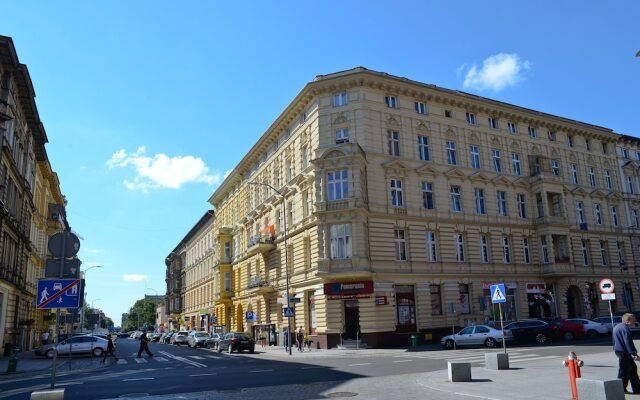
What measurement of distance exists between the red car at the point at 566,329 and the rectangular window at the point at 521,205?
11363 millimetres

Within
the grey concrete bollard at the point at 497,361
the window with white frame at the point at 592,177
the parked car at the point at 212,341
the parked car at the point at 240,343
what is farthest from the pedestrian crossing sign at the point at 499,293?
the window with white frame at the point at 592,177

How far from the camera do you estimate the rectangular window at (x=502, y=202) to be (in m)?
41.0

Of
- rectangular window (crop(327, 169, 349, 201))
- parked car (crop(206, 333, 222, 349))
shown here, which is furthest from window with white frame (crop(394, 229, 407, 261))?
parked car (crop(206, 333, 222, 349))

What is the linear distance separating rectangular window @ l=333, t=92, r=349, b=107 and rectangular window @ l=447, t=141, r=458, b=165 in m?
9.25

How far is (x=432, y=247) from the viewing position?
122ft

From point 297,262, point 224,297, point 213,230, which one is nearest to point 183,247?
point 213,230

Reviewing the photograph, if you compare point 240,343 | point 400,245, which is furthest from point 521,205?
point 240,343

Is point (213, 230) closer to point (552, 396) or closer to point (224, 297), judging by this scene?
point (224, 297)

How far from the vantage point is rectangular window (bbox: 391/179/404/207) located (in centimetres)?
3631

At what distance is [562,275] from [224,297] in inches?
1386

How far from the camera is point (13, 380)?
20188 mm

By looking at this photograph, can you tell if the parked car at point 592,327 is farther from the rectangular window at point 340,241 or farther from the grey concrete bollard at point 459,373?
the grey concrete bollard at point 459,373

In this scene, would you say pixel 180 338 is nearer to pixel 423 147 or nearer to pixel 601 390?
pixel 423 147

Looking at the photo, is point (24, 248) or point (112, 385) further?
point (24, 248)
